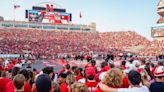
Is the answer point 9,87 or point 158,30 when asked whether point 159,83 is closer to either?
point 9,87

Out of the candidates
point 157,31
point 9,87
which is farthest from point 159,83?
point 157,31

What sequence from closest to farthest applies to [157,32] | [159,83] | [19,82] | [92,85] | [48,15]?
[19,82] → [159,83] → [92,85] → [157,32] → [48,15]

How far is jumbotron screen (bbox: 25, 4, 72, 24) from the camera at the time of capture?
9300 centimetres

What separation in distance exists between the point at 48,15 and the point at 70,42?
14.1 metres

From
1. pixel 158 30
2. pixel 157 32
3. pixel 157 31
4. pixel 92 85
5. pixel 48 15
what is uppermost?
pixel 48 15

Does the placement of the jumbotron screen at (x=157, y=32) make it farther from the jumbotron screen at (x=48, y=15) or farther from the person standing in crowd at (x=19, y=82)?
the person standing in crowd at (x=19, y=82)

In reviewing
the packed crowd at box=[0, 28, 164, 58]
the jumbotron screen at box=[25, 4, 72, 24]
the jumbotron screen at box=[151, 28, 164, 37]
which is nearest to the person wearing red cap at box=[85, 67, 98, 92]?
the packed crowd at box=[0, 28, 164, 58]

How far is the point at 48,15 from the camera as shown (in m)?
95.4

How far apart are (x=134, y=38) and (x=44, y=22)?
969 inches

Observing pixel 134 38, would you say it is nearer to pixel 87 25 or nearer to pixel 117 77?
pixel 87 25

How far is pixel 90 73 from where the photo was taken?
8078 millimetres

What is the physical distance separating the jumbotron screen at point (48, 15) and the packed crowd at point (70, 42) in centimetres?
345

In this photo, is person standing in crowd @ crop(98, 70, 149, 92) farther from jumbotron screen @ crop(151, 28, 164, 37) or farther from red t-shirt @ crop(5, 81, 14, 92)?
jumbotron screen @ crop(151, 28, 164, 37)

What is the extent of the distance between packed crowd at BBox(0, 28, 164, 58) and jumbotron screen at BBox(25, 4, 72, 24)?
345cm
